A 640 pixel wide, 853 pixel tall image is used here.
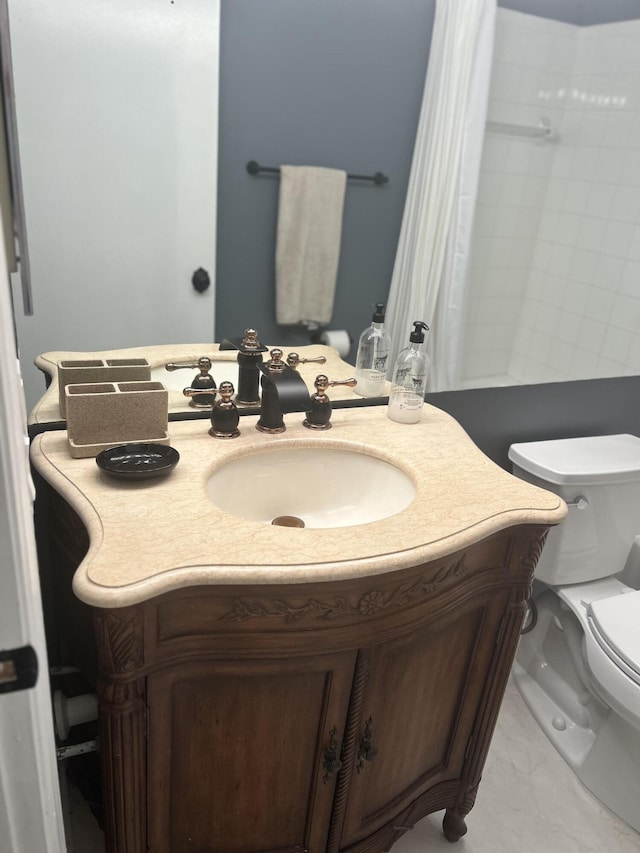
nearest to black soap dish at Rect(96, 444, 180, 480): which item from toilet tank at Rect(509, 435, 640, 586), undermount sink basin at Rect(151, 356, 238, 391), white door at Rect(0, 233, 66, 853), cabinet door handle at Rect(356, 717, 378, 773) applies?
undermount sink basin at Rect(151, 356, 238, 391)

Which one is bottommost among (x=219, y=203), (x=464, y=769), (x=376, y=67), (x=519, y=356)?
(x=464, y=769)

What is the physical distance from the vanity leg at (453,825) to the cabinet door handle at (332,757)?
525 millimetres

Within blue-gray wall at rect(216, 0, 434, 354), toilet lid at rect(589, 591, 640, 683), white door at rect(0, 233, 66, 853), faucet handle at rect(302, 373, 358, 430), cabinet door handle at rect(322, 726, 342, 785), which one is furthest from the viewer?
toilet lid at rect(589, 591, 640, 683)

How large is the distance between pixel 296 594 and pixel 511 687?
1376 millimetres

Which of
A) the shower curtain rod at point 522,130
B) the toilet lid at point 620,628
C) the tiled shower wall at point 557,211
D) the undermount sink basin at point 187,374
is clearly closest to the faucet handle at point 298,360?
the undermount sink basin at point 187,374

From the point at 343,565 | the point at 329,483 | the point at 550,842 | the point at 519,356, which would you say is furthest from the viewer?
the point at 519,356

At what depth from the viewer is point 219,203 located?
1327mm

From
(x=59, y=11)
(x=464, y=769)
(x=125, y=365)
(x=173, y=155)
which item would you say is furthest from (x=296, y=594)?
(x=59, y=11)

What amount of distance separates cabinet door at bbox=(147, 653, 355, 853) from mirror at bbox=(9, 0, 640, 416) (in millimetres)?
712

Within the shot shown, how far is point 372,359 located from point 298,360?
0.65 ft

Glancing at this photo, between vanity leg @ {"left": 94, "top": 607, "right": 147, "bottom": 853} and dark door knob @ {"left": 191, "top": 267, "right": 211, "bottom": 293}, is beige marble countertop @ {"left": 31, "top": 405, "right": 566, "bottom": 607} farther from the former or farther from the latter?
dark door knob @ {"left": 191, "top": 267, "right": 211, "bottom": 293}

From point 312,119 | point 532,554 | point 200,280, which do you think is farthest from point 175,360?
point 532,554

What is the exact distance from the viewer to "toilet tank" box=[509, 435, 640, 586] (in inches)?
67.0

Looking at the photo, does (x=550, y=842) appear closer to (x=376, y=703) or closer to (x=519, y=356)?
(x=376, y=703)
